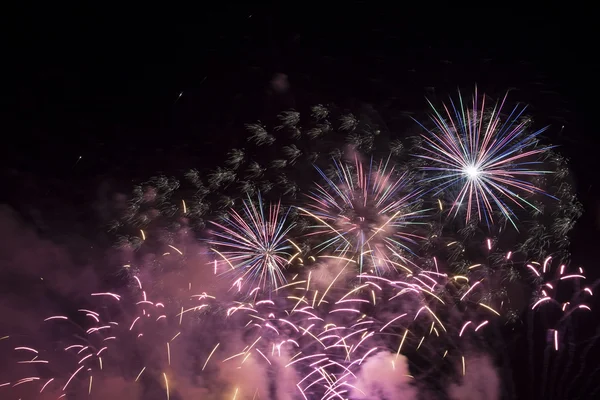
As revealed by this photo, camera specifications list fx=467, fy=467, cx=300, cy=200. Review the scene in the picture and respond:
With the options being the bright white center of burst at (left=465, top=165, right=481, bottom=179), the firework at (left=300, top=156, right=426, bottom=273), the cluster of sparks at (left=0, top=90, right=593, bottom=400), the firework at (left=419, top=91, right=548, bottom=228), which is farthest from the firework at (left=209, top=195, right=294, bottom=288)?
the bright white center of burst at (left=465, top=165, right=481, bottom=179)

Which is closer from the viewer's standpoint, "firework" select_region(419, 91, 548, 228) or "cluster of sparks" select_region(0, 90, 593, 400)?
"firework" select_region(419, 91, 548, 228)

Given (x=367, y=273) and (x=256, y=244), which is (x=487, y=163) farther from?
(x=256, y=244)

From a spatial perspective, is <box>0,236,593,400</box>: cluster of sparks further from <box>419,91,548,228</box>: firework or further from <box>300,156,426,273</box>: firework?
<box>419,91,548,228</box>: firework

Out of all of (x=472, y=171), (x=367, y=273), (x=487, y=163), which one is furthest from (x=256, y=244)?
(x=487, y=163)

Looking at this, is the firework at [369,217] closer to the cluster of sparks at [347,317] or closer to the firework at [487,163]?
the cluster of sparks at [347,317]

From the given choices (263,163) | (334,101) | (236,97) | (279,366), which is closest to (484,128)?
(334,101)

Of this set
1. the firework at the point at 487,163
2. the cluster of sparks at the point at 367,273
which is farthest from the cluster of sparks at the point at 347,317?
the firework at the point at 487,163
